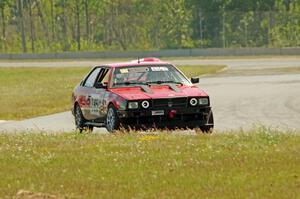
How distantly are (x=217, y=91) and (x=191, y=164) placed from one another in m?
24.0

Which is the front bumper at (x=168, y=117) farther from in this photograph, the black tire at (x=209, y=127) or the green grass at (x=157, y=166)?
the green grass at (x=157, y=166)

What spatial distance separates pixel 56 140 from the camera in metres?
14.6

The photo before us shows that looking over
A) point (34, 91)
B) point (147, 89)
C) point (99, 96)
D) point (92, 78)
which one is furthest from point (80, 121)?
point (34, 91)

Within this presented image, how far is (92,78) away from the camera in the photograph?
768 inches

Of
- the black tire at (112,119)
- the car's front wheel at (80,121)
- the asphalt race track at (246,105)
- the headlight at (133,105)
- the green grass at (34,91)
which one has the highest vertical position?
the headlight at (133,105)

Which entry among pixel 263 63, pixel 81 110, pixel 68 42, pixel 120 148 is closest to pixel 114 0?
pixel 68 42

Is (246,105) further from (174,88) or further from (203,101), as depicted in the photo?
(203,101)

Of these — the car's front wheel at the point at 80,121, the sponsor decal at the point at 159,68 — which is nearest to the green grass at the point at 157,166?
the sponsor decal at the point at 159,68

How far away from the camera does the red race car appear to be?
16859mm

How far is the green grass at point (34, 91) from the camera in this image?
100 feet

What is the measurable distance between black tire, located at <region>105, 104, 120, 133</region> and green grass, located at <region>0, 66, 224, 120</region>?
10.9 meters

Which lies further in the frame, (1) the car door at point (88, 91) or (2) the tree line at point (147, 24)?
(2) the tree line at point (147, 24)

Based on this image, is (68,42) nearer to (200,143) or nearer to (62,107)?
(62,107)

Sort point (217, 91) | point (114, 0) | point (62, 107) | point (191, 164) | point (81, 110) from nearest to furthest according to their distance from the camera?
1. point (191, 164)
2. point (81, 110)
3. point (62, 107)
4. point (217, 91)
5. point (114, 0)
